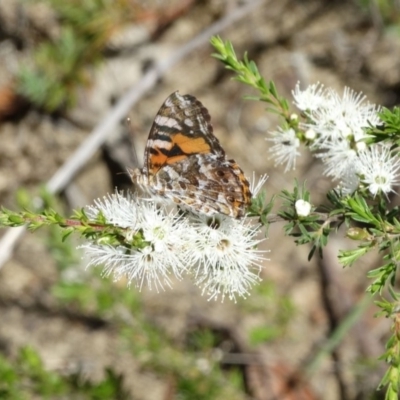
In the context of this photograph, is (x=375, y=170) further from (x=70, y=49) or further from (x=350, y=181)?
(x=70, y=49)

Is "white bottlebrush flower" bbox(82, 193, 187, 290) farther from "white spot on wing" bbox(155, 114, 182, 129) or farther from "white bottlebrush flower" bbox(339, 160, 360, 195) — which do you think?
"white bottlebrush flower" bbox(339, 160, 360, 195)

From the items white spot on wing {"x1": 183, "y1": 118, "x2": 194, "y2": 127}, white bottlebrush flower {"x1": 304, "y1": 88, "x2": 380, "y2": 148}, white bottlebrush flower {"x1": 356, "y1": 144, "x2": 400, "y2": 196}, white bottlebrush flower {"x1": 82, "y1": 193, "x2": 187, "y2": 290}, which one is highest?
white spot on wing {"x1": 183, "y1": 118, "x2": 194, "y2": 127}

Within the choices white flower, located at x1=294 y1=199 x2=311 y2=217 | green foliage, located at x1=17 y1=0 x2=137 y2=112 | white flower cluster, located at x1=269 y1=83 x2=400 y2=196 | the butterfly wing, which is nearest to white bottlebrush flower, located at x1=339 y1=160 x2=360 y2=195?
white flower cluster, located at x1=269 y1=83 x2=400 y2=196

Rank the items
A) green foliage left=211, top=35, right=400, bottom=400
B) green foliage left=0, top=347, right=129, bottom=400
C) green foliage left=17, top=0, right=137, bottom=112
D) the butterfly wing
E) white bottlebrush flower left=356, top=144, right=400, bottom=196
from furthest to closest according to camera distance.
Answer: green foliage left=17, top=0, right=137, bottom=112 < green foliage left=0, top=347, right=129, bottom=400 < the butterfly wing < white bottlebrush flower left=356, top=144, right=400, bottom=196 < green foliage left=211, top=35, right=400, bottom=400

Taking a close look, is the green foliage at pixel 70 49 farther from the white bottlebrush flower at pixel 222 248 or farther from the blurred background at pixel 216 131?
the white bottlebrush flower at pixel 222 248

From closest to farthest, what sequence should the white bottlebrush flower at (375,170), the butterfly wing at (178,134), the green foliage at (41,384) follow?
1. the white bottlebrush flower at (375,170)
2. the butterfly wing at (178,134)
3. the green foliage at (41,384)

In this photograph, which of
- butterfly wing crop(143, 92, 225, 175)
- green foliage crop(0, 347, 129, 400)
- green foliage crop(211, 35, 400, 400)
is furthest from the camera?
green foliage crop(0, 347, 129, 400)

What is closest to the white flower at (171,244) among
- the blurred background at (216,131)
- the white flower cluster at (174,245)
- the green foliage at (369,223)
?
the white flower cluster at (174,245)

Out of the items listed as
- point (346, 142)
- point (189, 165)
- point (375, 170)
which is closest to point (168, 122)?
point (189, 165)
